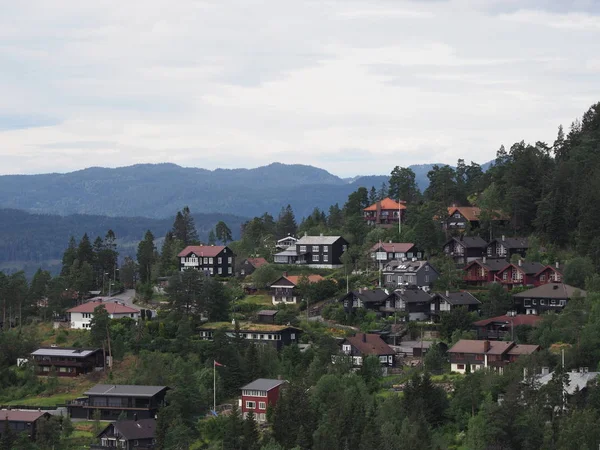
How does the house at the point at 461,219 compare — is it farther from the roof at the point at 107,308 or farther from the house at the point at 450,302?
the roof at the point at 107,308

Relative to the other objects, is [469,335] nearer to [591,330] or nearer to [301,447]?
[591,330]

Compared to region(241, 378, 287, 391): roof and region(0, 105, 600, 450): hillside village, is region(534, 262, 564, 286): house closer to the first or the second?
region(0, 105, 600, 450): hillside village

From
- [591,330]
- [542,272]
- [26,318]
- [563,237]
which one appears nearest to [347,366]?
[591,330]

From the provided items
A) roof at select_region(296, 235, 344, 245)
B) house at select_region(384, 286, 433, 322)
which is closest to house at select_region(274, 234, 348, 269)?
roof at select_region(296, 235, 344, 245)

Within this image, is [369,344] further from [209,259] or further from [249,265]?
[209,259]

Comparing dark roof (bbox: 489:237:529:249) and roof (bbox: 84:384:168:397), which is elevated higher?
dark roof (bbox: 489:237:529:249)

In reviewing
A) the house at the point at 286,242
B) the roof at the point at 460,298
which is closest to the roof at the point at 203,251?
the house at the point at 286,242
